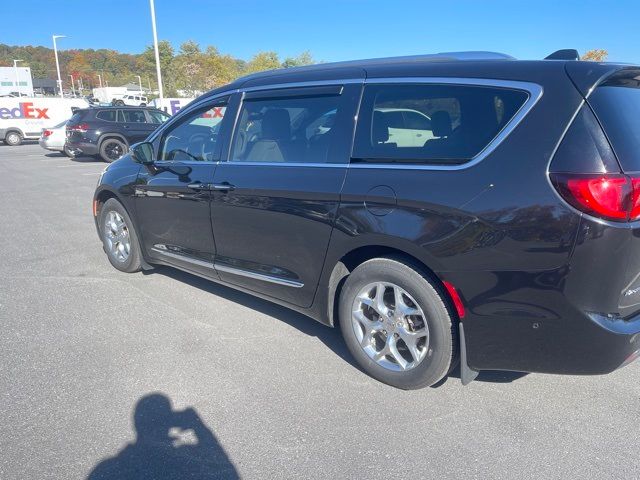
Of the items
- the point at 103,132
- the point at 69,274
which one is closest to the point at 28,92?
the point at 103,132

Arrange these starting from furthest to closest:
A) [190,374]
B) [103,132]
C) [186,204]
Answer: [103,132] < [186,204] < [190,374]

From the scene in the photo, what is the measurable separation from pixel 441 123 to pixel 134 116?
1563 centimetres

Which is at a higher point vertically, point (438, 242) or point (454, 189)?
point (454, 189)

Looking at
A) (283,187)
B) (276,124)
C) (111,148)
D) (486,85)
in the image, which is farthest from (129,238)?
(111,148)

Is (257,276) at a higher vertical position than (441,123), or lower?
lower

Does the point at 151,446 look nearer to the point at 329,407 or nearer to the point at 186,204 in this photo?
the point at 329,407

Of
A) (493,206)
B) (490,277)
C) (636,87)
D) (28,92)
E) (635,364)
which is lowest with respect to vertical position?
(635,364)

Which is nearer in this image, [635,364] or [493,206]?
[493,206]

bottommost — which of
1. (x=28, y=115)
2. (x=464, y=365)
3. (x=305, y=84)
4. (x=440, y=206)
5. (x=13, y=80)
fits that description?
(x=464, y=365)

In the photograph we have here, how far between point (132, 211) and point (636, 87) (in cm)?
413

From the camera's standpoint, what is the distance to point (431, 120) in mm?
2842

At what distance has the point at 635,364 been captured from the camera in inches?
131

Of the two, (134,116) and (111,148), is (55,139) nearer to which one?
(111,148)

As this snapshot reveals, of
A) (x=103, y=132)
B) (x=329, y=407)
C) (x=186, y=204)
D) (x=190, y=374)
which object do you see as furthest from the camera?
(x=103, y=132)
